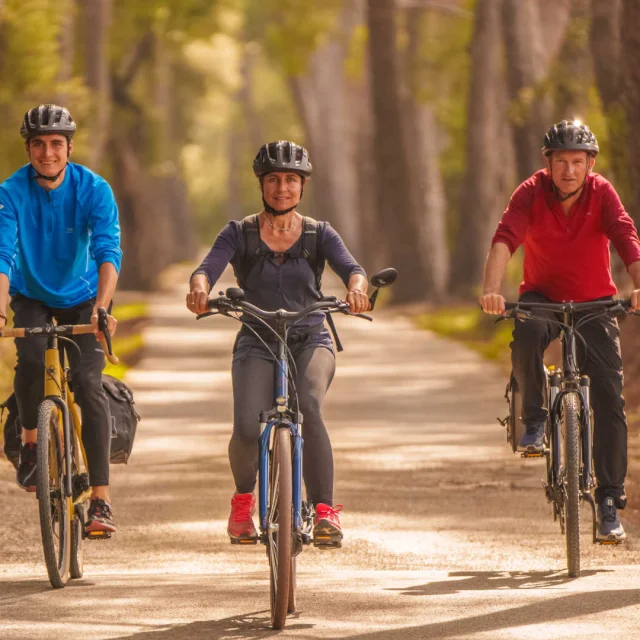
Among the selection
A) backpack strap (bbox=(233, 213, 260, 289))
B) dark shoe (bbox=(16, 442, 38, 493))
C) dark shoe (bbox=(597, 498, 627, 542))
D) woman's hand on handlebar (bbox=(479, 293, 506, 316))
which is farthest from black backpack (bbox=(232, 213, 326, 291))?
dark shoe (bbox=(597, 498, 627, 542))

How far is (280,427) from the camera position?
692cm

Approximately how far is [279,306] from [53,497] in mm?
1406

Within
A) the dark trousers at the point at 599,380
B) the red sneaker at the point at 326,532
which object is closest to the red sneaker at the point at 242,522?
the red sneaker at the point at 326,532

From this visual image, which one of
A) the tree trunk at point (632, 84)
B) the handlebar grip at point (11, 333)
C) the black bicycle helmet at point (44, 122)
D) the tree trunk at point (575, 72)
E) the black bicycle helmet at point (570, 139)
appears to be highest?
the tree trunk at point (575, 72)

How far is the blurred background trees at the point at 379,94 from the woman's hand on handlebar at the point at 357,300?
856 centimetres

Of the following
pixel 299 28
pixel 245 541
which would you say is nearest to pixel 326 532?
pixel 245 541

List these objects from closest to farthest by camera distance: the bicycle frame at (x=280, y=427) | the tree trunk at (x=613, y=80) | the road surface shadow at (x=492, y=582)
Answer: the bicycle frame at (x=280, y=427)
the road surface shadow at (x=492, y=582)
the tree trunk at (x=613, y=80)

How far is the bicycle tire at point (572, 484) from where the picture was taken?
307 inches

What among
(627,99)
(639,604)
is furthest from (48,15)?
(639,604)

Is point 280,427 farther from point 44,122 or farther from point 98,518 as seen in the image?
point 44,122

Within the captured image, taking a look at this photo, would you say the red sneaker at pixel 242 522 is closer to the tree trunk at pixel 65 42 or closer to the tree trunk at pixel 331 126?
the tree trunk at pixel 65 42

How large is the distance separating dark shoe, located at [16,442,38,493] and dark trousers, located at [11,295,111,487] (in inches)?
6.4

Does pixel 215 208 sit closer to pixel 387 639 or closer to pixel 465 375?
pixel 465 375

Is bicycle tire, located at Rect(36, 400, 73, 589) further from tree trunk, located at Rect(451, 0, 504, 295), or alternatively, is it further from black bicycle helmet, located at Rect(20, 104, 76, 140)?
tree trunk, located at Rect(451, 0, 504, 295)
